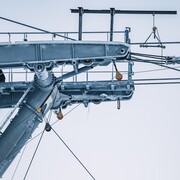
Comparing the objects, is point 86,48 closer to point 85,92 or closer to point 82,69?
point 82,69

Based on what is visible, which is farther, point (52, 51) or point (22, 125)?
point (22, 125)

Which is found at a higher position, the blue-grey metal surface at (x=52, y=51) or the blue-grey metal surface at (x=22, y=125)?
the blue-grey metal surface at (x=52, y=51)

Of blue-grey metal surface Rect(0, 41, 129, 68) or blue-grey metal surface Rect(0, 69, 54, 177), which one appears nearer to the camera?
blue-grey metal surface Rect(0, 41, 129, 68)

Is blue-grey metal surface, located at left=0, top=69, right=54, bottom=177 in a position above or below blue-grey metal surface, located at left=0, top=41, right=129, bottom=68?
below

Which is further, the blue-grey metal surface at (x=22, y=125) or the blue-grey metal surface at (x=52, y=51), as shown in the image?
the blue-grey metal surface at (x=22, y=125)

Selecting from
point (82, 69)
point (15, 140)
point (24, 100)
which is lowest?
point (15, 140)

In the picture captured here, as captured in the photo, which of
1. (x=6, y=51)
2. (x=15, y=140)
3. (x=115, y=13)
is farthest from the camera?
(x=115, y=13)

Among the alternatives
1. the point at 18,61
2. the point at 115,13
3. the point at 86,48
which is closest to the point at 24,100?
the point at 18,61

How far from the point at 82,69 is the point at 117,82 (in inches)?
70.2

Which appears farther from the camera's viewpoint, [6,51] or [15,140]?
[15,140]

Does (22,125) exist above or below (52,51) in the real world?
below

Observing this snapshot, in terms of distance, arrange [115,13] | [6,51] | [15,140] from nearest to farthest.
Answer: [6,51]
[15,140]
[115,13]

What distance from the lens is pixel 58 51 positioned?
11672 mm

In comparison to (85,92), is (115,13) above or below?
above
